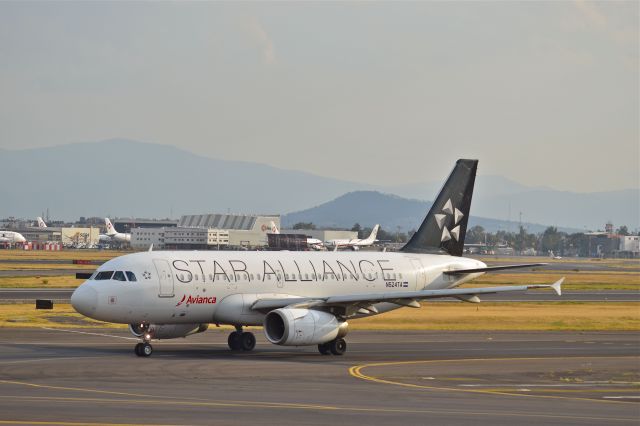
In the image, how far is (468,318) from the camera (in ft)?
224

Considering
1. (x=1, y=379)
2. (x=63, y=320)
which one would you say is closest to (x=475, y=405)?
(x=1, y=379)

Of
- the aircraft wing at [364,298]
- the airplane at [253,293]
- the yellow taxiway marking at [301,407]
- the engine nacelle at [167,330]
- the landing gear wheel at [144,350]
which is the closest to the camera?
the yellow taxiway marking at [301,407]

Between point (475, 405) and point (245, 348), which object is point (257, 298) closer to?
point (245, 348)

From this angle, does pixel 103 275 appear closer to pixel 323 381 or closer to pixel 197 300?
pixel 197 300

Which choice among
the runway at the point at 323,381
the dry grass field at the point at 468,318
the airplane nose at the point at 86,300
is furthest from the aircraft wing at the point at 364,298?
the dry grass field at the point at 468,318

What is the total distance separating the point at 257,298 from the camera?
48.1 m

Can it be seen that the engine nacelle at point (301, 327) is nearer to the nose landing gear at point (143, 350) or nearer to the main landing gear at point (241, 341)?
the main landing gear at point (241, 341)

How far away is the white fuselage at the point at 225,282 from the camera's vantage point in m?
44.9

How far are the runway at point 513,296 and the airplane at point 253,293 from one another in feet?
94.9

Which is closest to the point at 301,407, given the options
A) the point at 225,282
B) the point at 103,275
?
the point at 103,275

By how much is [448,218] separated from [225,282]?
46.5ft

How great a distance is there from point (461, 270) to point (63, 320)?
76.0 ft

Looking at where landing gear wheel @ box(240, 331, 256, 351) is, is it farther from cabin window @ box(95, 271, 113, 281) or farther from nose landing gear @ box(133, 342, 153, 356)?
cabin window @ box(95, 271, 113, 281)

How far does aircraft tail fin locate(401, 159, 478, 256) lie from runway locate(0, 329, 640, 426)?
4.51 metres
